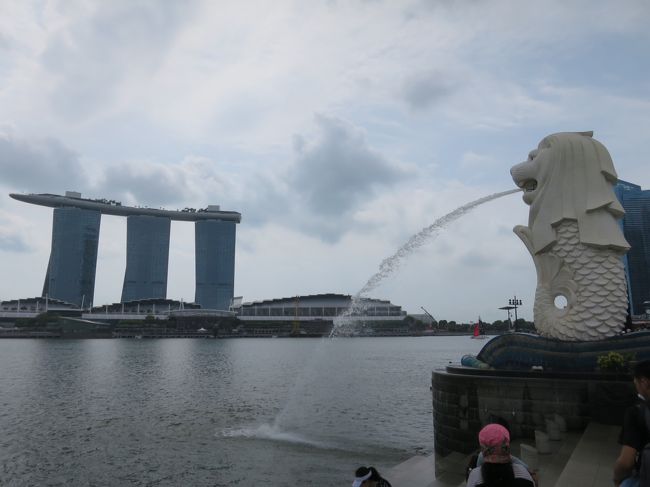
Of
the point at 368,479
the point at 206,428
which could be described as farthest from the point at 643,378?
the point at 206,428

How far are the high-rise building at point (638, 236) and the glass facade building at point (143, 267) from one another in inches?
6081

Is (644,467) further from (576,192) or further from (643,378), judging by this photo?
(576,192)

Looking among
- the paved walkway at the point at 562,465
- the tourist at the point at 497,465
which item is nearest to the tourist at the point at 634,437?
the tourist at the point at 497,465

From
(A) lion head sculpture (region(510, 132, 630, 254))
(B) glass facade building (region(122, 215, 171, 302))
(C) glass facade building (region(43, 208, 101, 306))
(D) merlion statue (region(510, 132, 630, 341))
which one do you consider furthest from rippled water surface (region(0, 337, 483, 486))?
(B) glass facade building (region(122, 215, 171, 302))

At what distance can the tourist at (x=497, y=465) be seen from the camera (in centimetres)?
383

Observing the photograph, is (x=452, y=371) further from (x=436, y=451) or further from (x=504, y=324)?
(x=504, y=324)

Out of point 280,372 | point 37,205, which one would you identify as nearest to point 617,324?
point 280,372

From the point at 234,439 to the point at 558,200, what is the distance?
13413mm

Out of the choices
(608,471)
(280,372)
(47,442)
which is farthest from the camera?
(280,372)

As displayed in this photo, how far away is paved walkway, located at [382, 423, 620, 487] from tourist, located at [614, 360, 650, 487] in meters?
5.12

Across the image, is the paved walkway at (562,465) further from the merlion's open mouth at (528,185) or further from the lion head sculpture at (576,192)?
the merlion's open mouth at (528,185)

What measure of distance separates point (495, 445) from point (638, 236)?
86828 millimetres

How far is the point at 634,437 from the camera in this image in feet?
13.1

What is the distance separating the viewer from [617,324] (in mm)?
15438
